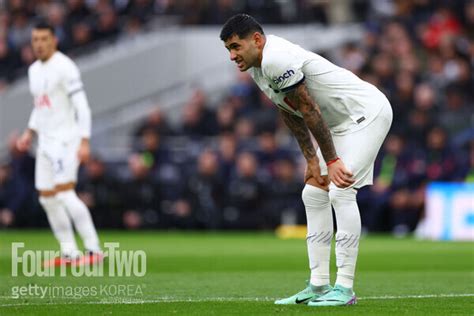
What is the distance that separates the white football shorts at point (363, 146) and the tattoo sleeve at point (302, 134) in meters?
0.23

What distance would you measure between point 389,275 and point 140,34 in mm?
17916

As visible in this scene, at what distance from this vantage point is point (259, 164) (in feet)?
75.9


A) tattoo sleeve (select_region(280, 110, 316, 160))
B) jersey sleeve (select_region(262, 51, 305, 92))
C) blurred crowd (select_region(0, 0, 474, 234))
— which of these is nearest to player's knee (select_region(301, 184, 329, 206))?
tattoo sleeve (select_region(280, 110, 316, 160))

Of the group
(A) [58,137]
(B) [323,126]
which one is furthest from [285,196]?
(B) [323,126]

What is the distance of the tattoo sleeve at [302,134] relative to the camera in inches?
345

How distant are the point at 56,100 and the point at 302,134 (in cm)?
522

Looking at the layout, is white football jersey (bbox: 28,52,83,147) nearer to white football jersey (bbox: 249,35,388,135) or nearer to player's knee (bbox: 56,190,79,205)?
player's knee (bbox: 56,190,79,205)

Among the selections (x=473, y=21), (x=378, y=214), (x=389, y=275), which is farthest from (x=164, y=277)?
(x=473, y=21)

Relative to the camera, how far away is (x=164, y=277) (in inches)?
448

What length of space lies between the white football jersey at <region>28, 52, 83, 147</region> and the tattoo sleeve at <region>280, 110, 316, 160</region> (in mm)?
4904

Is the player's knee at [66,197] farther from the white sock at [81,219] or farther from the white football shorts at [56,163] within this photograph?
the white football shorts at [56,163]

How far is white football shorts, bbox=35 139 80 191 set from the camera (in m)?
13.1

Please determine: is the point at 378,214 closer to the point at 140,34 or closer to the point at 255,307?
the point at 140,34

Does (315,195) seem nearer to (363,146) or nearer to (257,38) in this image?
(363,146)
